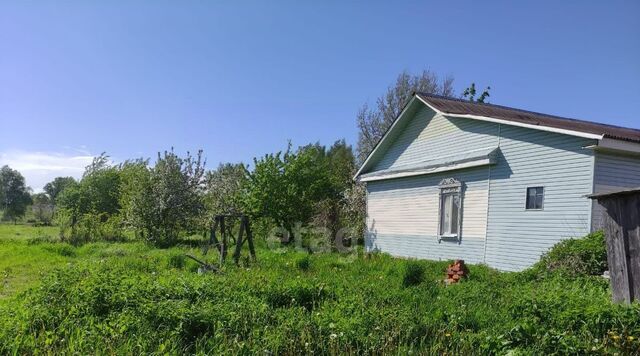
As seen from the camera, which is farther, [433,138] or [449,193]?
[433,138]

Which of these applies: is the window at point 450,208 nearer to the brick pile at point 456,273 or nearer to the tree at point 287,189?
the brick pile at point 456,273

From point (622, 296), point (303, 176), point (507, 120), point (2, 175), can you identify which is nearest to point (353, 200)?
point (303, 176)

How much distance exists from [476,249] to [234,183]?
45.7ft

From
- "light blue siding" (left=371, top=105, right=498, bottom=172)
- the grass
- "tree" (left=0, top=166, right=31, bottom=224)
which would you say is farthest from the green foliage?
"tree" (left=0, top=166, right=31, bottom=224)

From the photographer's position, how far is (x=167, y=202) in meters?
19.3

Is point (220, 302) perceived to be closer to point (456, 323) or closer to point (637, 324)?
point (456, 323)

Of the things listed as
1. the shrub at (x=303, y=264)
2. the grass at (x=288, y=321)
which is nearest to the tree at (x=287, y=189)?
the shrub at (x=303, y=264)

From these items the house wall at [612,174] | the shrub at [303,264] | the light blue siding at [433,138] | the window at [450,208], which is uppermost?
the light blue siding at [433,138]

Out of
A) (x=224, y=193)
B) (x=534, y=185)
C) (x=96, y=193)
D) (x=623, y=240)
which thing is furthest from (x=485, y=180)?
(x=96, y=193)

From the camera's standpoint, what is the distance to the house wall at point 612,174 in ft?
33.0

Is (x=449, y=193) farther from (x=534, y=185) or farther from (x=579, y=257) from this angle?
(x=579, y=257)

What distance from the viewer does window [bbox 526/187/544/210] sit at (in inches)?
444

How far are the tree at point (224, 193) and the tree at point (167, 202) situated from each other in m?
1.06

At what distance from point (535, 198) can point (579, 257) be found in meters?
2.98
